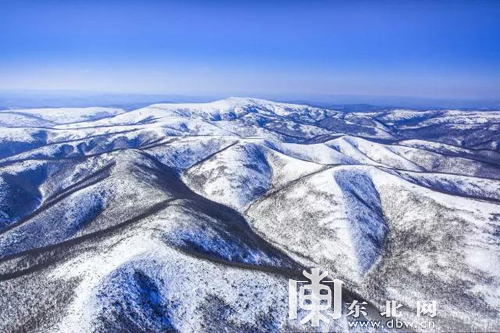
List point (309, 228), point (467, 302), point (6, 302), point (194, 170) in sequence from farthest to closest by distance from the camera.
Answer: point (194, 170) < point (309, 228) < point (467, 302) < point (6, 302)

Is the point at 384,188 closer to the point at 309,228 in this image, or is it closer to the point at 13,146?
the point at 309,228

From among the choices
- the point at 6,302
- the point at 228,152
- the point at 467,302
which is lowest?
the point at 467,302

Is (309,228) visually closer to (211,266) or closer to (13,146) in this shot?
(211,266)

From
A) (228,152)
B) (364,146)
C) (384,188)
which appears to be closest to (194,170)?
(228,152)

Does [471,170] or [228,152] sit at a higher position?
[228,152]

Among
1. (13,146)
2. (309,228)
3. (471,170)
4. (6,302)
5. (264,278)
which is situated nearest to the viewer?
(6,302)

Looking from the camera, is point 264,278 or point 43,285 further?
point 264,278
